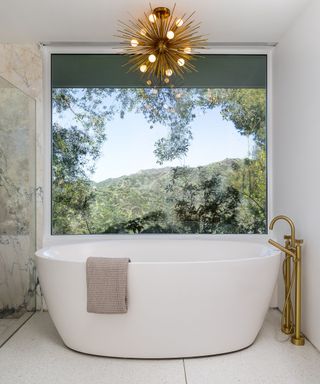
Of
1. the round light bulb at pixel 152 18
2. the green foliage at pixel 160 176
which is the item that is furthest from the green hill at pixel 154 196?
the round light bulb at pixel 152 18

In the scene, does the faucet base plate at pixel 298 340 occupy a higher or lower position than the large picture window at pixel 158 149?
lower

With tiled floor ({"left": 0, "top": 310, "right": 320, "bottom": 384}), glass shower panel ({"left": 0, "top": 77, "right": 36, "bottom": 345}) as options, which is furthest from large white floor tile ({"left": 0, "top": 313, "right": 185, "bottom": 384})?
glass shower panel ({"left": 0, "top": 77, "right": 36, "bottom": 345})

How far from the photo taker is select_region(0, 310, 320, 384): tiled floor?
7.11 feet

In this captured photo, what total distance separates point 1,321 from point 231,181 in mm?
2390

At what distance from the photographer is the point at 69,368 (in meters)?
2.31

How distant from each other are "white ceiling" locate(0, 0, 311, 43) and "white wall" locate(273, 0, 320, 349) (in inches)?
8.7

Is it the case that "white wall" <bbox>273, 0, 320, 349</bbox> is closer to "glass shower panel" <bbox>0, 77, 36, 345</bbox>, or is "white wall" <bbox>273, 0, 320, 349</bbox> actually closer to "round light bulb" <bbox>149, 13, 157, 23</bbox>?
"round light bulb" <bbox>149, 13, 157, 23</bbox>

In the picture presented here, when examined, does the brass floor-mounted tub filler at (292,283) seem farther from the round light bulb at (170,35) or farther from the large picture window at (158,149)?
the round light bulb at (170,35)

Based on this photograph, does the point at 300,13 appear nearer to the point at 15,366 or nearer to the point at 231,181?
the point at 231,181

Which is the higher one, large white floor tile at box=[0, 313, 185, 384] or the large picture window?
the large picture window

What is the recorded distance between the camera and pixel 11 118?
3096 mm

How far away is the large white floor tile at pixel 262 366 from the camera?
2.17m

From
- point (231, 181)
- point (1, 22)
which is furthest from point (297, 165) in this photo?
point (1, 22)

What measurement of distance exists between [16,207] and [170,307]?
1.66m
